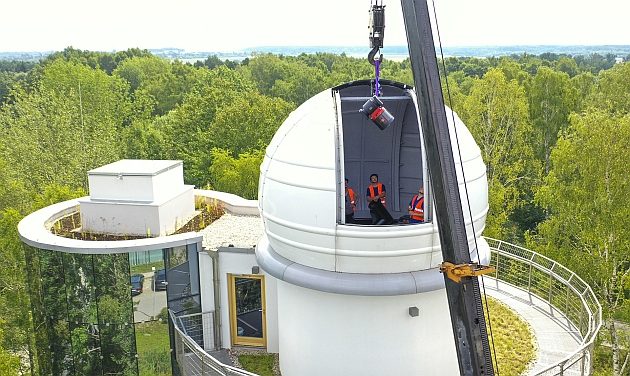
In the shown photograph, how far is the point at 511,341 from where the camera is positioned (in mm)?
12109

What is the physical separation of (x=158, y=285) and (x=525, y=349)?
7979 mm

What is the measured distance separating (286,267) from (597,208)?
42.7ft

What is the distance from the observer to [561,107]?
116 ft

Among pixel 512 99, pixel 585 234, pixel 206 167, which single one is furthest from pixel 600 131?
pixel 206 167

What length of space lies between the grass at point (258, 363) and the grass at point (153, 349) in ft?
5.64

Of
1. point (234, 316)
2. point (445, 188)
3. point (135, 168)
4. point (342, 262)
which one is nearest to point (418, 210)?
point (342, 262)

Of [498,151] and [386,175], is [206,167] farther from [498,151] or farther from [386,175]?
[386,175]

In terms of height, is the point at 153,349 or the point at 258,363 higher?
the point at 153,349

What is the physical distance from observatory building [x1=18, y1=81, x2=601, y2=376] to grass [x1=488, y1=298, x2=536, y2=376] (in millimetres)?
317

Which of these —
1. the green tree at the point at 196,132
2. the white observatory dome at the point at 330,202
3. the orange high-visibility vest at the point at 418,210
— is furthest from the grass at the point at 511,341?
the green tree at the point at 196,132

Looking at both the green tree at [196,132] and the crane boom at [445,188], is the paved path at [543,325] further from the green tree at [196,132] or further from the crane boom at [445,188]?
the green tree at [196,132]

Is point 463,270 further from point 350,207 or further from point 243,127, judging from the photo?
point 243,127

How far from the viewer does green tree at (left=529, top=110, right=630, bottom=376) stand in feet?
61.5

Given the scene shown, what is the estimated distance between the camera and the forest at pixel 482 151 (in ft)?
63.2
